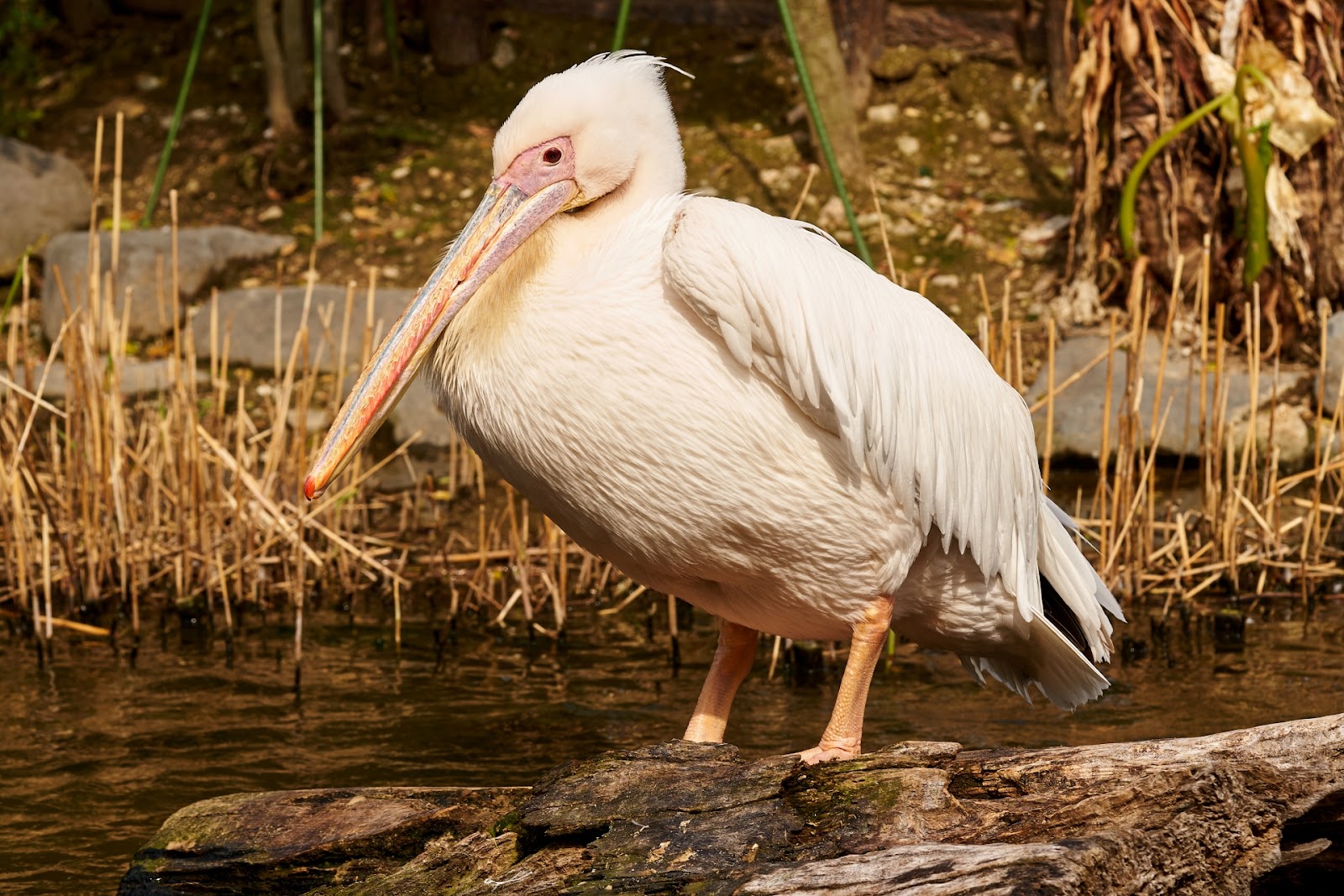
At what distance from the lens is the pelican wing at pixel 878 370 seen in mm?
2842

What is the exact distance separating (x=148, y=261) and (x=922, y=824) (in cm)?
619

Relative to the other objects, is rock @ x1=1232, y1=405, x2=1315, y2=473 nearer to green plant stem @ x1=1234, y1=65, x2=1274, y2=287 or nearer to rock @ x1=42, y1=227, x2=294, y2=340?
green plant stem @ x1=1234, y1=65, x2=1274, y2=287

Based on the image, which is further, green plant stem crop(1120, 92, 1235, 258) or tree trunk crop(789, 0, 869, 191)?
tree trunk crop(789, 0, 869, 191)

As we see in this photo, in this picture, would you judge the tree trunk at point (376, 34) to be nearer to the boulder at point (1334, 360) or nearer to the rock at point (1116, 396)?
the rock at point (1116, 396)

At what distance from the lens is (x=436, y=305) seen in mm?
2963

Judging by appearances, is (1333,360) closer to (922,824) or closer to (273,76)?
(922,824)

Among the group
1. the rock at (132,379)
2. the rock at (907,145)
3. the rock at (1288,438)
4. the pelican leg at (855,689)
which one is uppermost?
the rock at (907,145)

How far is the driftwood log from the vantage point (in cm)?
229

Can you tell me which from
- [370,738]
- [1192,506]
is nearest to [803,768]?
[370,738]

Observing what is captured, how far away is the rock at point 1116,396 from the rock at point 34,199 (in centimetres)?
543

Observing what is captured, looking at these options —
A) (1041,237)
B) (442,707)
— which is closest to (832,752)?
(442,707)

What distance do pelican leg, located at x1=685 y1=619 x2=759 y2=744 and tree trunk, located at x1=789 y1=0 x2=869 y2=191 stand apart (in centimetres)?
532

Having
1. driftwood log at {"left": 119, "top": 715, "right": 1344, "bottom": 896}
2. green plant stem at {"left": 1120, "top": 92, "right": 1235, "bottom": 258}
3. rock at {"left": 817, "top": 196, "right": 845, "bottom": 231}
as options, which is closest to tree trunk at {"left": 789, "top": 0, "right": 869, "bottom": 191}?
rock at {"left": 817, "top": 196, "right": 845, "bottom": 231}

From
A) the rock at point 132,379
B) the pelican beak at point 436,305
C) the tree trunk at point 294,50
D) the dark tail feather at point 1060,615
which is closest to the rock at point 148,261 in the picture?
the rock at point 132,379
